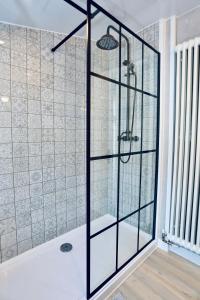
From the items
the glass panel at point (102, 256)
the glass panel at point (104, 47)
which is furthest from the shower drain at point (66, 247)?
the glass panel at point (104, 47)

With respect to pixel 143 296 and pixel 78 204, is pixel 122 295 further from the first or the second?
pixel 78 204

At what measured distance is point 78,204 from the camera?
220 cm

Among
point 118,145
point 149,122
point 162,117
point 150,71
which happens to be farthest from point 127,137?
point 150,71

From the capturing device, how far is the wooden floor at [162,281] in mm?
1394

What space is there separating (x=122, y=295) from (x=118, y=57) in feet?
6.15

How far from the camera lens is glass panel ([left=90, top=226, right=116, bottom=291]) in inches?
54.0

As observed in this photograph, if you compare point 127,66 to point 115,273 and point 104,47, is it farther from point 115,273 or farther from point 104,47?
point 115,273

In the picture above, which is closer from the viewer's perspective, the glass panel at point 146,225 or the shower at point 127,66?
the shower at point 127,66

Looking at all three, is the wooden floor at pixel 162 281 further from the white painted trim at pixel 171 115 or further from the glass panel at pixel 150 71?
the glass panel at pixel 150 71

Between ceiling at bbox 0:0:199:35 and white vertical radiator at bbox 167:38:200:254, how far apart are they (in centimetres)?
35

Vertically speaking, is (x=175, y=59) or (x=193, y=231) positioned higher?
(x=175, y=59)

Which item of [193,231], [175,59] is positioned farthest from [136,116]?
[193,231]

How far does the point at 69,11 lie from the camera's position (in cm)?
153

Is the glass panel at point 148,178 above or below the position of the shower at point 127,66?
below
